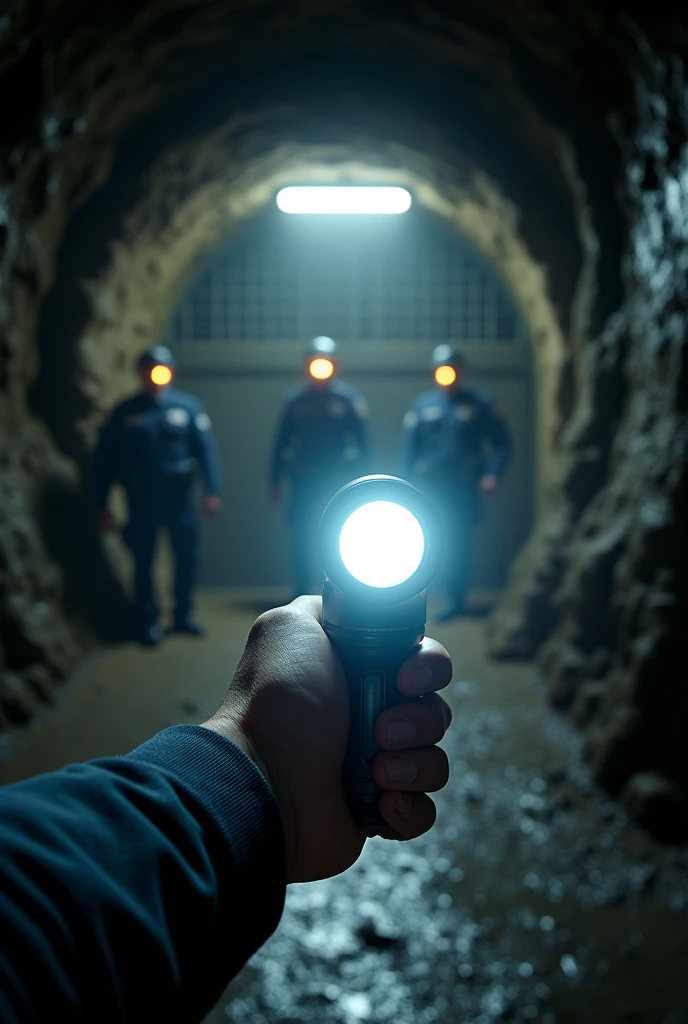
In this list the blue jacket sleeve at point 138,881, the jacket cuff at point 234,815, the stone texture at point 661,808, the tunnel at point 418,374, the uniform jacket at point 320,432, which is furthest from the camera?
the uniform jacket at point 320,432

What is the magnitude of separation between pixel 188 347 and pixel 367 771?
19.7ft

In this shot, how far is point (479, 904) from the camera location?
2.45 metres

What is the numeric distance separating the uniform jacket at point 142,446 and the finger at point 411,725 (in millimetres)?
4030

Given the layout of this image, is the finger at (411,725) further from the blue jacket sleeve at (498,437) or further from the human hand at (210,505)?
the blue jacket sleeve at (498,437)

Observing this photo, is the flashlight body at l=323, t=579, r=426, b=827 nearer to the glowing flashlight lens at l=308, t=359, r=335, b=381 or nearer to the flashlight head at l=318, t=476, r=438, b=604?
the flashlight head at l=318, t=476, r=438, b=604

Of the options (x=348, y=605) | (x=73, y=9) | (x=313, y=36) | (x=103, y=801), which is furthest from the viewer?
(x=313, y=36)

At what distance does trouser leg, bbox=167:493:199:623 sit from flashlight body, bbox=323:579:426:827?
12.9 feet

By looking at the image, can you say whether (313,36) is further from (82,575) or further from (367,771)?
(367,771)

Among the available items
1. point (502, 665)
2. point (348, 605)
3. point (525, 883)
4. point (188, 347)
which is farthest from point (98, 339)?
point (348, 605)

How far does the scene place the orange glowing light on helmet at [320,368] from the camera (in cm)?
457

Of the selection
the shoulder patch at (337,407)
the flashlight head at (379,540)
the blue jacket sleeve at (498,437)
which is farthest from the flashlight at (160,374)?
the flashlight head at (379,540)

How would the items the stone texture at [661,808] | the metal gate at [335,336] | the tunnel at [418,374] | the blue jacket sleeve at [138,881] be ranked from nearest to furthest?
the blue jacket sleeve at [138,881], the tunnel at [418,374], the stone texture at [661,808], the metal gate at [335,336]

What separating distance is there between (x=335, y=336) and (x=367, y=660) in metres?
6.08

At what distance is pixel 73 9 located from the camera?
296cm
